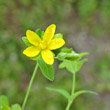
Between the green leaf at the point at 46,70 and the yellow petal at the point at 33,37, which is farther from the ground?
the yellow petal at the point at 33,37

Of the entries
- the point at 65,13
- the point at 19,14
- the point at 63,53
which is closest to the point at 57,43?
the point at 63,53

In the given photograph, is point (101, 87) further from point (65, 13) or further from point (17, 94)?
point (65, 13)

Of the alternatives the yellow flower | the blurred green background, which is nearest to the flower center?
the yellow flower

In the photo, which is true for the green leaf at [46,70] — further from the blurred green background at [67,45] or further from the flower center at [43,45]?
the blurred green background at [67,45]

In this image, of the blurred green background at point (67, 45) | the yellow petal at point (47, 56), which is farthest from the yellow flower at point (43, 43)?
the blurred green background at point (67, 45)

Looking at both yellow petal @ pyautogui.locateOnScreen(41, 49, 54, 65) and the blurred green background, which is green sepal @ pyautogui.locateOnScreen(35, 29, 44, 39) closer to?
yellow petal @ pyautogui.locateOnScreen(41, 49, 54, 65)

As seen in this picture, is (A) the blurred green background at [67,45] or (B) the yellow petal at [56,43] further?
(A) the blurred green background at [67,45]

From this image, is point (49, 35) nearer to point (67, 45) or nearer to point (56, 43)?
point (56, 43)
